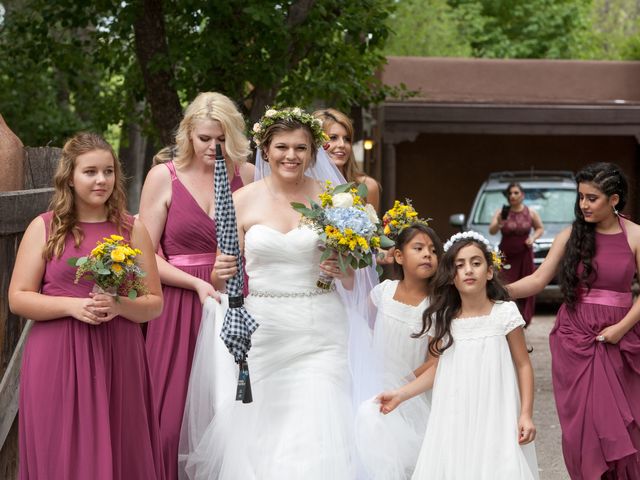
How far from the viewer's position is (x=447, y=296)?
263 inches

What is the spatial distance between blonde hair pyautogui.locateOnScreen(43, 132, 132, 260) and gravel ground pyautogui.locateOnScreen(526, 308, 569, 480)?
4.13m

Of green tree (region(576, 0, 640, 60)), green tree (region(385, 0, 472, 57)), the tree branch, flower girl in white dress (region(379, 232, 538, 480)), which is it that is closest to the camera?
flower girl in white dress (region(379, 232, 538, 480))

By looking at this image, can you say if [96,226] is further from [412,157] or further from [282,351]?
[412,157]

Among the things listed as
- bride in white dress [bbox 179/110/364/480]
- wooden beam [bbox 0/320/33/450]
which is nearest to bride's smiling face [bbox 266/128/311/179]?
bride in white dress [bbox 179/110/364/480]

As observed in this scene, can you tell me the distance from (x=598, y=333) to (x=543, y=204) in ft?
43.9

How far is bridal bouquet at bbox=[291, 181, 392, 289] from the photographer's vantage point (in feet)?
20.9

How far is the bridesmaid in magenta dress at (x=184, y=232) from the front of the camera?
7254 mm

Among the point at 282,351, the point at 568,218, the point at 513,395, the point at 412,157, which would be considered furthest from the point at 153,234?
the point at 412,157

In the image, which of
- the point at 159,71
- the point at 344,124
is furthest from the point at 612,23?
the point at 344,124

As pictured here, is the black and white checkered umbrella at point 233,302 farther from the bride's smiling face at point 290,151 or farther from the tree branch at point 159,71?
the tree branch at point 159,71

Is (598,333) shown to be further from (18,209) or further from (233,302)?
(18,209)

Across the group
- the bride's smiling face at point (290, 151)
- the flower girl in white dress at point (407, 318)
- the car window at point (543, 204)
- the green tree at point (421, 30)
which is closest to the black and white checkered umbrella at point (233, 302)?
the bride's smiling face at point (290, 151)

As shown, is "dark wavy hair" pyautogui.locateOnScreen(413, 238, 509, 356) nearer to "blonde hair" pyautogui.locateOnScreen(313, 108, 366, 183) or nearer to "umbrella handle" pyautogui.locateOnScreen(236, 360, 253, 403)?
"umbrella handle" pyautogui.locateOnScreen(236, 360, 253, 403)

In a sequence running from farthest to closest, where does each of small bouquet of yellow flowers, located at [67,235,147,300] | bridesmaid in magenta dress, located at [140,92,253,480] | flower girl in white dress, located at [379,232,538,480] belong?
bridesmaid in magenta dress, located at [140,92,253,480]
flower girl in white dress, located at [379,232,538,480]
small bouquet of yellow flowers, located at [67,235,147,300]
